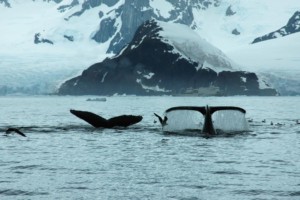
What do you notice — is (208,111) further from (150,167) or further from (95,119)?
(95,119)

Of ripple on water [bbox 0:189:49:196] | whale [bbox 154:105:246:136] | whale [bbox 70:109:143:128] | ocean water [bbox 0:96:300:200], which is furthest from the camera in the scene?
whale [bbox 70:109:143:128]

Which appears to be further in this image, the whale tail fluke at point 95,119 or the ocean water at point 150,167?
the whale tail fluke at point 95,119

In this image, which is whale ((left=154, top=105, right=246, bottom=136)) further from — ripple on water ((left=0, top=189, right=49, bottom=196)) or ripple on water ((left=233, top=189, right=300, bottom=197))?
ripple on water ((left=0, top=189, right=49, bottom=196))

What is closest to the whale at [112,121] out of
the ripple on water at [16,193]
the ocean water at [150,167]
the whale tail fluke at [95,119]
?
the whale tail fluke at [95,119]

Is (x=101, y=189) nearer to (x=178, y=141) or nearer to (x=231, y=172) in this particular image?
(x=231, y=172)

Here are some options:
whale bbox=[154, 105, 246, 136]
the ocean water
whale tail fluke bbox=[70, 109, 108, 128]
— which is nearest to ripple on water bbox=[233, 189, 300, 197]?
the ocean water

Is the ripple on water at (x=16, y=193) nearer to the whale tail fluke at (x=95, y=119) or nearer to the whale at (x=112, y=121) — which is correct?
the whale tail fluke at (x=95, y=119)

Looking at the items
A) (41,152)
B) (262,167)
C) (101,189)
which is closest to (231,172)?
(262,167)

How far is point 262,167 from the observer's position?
94.8 ft

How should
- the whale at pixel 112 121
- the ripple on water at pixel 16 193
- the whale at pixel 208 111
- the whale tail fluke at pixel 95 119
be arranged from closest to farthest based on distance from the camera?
the ripple on water at pixel 16 193, the whale at pixel 208 111, the whale tail fluke at pixel 95 119, the whale at pixel 112 121

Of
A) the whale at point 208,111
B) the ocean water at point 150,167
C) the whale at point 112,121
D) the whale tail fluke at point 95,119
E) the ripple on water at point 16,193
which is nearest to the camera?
the ripple on water at point 16,193

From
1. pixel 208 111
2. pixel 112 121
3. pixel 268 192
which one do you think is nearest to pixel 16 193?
pixel 268 192

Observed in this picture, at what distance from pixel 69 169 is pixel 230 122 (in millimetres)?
32314

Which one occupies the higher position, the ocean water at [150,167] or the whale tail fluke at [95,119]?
the whale tail fluke at [95,119]
